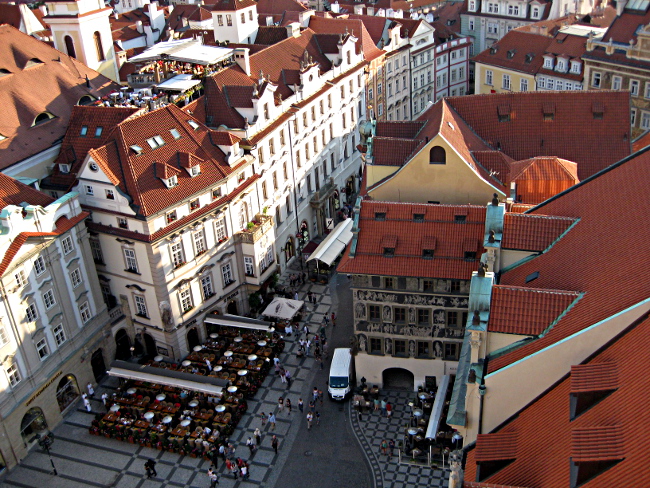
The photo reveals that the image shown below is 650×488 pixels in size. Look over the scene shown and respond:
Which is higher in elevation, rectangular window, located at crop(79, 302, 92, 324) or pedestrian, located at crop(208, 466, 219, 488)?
rectangular window, located at crop(79, 302, 92, 324)

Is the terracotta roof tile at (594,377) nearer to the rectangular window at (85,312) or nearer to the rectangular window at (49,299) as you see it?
the rectangular window at (49,299)

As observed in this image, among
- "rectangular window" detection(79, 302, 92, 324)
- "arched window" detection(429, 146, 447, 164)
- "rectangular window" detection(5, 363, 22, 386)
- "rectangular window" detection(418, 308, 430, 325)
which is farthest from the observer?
"rectangular window" detection(79, 302, 92, 324)

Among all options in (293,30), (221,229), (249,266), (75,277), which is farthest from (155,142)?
(293,30)

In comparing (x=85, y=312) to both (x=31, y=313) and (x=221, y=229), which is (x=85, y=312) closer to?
(x=31, y=313)

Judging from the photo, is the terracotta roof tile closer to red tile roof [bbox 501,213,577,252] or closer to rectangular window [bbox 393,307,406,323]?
red tile roof [bbox 501,213,577,252]

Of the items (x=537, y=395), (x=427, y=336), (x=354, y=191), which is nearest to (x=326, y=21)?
(x=354, y=191)

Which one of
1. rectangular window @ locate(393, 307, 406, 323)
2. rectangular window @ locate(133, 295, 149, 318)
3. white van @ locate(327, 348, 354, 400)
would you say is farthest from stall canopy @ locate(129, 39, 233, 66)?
rectangular window @ locate(393, 307, 406, 323)

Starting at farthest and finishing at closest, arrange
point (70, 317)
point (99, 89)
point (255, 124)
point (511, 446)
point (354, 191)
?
1. point (354, 191)
2. point (99, 89)
3. point (255, 124)
4. point (70, 317)
5. point (511, 446)

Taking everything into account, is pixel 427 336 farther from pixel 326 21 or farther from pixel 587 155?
pixel 326 21
